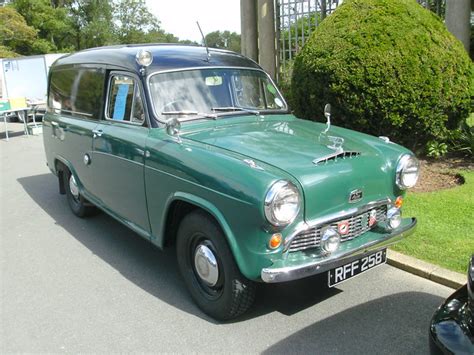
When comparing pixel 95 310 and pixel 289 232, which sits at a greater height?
pixel 289 232

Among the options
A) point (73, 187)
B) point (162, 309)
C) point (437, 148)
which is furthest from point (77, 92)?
point (437, 148)

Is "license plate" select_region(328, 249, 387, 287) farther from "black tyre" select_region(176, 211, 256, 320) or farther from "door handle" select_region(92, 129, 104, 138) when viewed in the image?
"door handle" select_region(92, 129, 104, 138)

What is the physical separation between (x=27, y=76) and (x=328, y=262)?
1653 cm

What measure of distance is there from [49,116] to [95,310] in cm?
355

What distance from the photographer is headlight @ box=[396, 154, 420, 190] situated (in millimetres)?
3771

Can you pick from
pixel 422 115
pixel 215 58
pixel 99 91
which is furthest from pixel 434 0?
pixel 99 91

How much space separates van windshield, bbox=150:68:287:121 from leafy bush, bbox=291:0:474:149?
6.12ft

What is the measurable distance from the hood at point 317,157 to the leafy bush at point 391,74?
220cm

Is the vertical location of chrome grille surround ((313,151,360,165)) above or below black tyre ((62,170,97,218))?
above

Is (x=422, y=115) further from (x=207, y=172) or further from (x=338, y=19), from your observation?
(x=207, y=172)

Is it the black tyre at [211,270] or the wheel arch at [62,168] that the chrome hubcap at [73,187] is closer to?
the wheel arch at [62,168]

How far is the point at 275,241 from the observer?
3.11 metres

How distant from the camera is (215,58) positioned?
489 cm

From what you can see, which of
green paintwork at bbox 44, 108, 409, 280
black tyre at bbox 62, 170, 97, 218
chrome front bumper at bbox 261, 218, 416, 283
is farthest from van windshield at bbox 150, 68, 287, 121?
black tyre at bbox 62, 170, 97, 218
